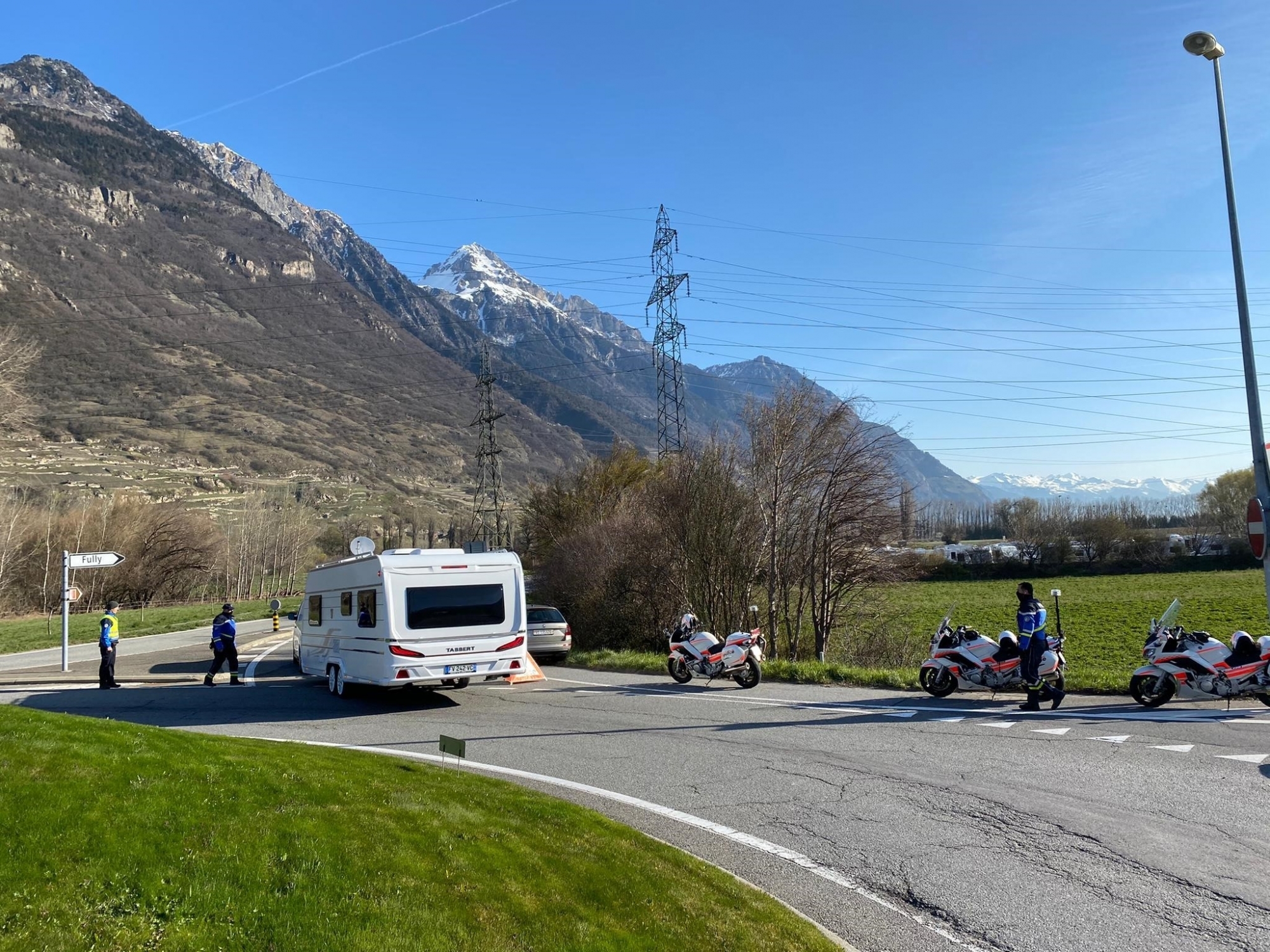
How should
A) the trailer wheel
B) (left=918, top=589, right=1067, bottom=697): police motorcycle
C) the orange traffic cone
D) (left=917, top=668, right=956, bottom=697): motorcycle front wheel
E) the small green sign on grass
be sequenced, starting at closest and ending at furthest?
the small green sign on grass, (left=918, top=589, right=1067, bottom=697): police motorcycle, (left=917, top=668, right=956, bottom=697): motorcycle front wheel, the orange traffic cone, the trailer wheel

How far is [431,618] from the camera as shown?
14117 millimetres

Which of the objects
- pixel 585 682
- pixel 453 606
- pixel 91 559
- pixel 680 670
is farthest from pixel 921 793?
pixel 91 559

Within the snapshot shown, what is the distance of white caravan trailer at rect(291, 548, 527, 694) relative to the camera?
13.9 metres

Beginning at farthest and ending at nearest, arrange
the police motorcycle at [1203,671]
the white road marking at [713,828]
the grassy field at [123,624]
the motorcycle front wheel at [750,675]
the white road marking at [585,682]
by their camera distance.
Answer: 1. the grassy field at [123,624]
2. the white road marking at [585,682]
3. the motorcycle front wheel at [750,675]
4. the police motorcycle at [1203,671]
5. the white road marking at [713,828]

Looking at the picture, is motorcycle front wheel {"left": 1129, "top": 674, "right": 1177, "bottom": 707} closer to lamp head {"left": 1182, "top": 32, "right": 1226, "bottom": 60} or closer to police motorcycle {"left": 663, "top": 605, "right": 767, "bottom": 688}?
police motorcycle {"left": 663, "top": 605, "right": 767, "bottom": 688}

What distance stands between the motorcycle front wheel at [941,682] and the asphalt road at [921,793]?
0.18 m

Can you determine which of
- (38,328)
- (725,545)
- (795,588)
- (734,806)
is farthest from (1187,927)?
(38,328)

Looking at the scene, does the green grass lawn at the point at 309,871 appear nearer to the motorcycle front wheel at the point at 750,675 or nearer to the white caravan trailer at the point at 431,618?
the white caravan trailer at the point at 431,618

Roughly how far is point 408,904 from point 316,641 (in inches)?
562

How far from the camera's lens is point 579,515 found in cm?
4134

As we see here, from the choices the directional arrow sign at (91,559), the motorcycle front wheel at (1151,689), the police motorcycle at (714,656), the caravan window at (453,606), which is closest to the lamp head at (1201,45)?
the motorcycle front wheel at (1151,689)

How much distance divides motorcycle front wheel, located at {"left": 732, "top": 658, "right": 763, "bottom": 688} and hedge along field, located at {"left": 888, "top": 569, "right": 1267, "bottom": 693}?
17.0 ft

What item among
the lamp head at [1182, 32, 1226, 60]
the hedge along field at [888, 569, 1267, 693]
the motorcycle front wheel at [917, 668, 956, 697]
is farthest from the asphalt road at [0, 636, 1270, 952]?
the lamp head at [1182, 32, 1226, 60]

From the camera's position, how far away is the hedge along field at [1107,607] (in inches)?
1212
